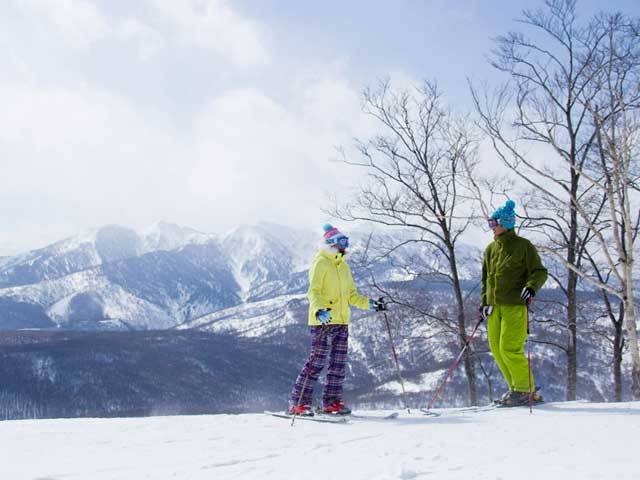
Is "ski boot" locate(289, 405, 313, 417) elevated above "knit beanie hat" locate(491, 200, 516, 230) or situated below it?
below

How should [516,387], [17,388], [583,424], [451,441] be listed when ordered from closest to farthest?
[451,441] → [583,424] → [516,387] → [17,388]

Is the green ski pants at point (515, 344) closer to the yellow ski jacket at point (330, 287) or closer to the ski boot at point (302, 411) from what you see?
the yellow ski jacket at point (330, 287)

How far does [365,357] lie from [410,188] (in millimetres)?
189054

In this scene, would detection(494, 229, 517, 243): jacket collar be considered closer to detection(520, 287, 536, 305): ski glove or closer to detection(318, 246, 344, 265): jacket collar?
detection(520, 287, 536, 305): ski glove

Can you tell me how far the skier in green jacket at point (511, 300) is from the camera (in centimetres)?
668

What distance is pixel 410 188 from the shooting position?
13812mm

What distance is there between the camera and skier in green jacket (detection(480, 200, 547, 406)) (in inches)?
263

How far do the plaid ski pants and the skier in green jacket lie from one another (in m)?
1.90

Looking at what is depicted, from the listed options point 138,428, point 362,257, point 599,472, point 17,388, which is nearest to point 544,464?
point 599,472

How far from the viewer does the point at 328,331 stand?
6.89m

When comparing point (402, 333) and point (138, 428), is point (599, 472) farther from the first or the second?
point (402, 333)

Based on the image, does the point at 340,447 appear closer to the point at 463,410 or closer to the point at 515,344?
the point at 463,410

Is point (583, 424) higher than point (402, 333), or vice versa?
point (402, 333)

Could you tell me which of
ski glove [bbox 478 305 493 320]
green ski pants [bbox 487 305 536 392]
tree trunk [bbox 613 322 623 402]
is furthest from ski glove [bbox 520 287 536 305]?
tree trunk [bbox 613 322 623 402]
